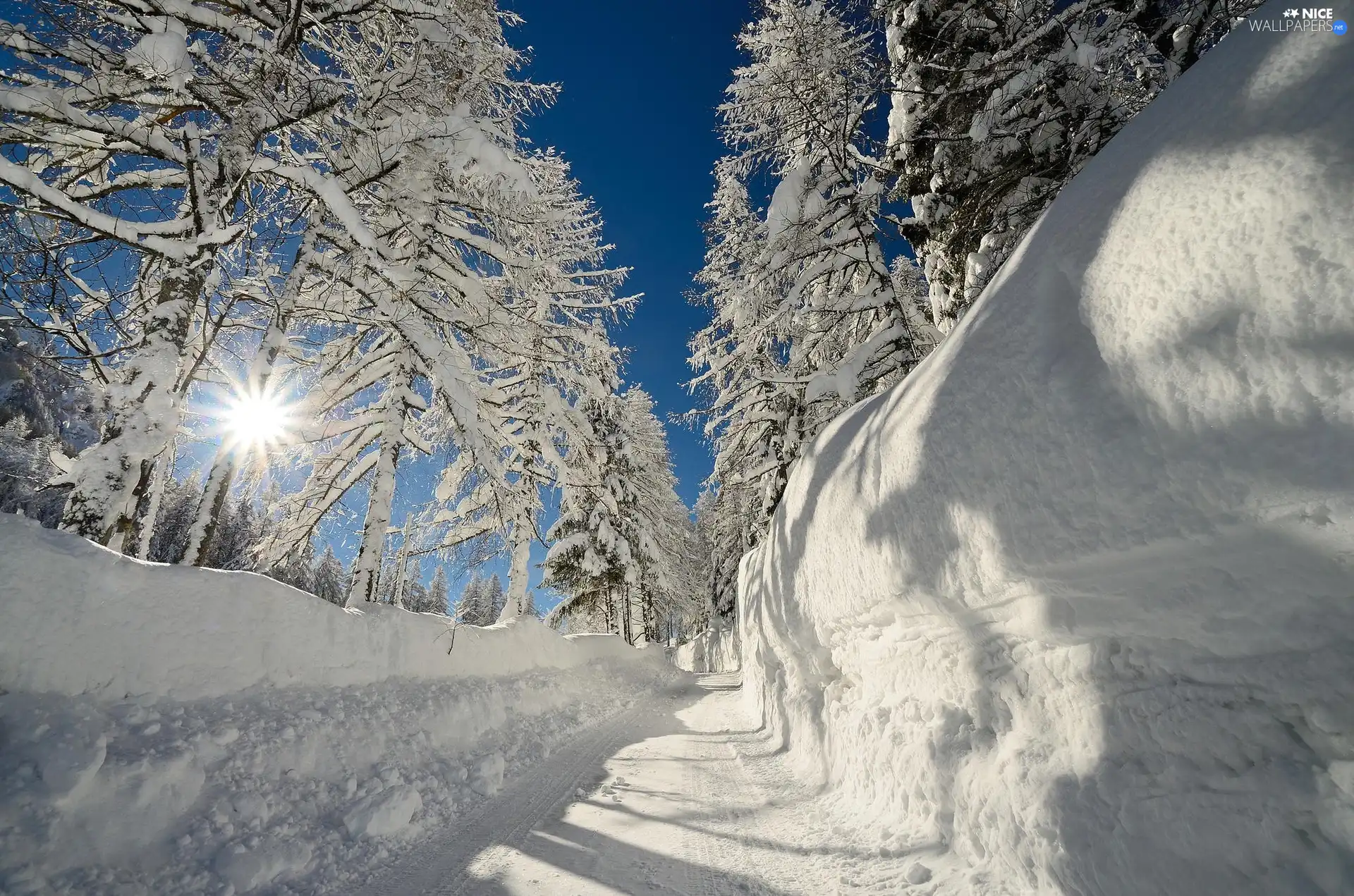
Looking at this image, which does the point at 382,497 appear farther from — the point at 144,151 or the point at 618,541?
A: the point at 618,541

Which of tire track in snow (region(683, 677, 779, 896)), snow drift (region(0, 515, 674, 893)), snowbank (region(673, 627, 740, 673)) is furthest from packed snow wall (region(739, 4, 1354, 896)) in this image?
snowbank (region(673, 627, 740, 673))

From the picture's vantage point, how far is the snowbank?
2120 cm

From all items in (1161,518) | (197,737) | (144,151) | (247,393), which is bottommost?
(197,737)

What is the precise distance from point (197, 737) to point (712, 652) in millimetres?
24348

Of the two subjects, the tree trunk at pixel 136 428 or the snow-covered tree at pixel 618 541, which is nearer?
the tree trunk at pixel 136 428

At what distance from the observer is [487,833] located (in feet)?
12.4

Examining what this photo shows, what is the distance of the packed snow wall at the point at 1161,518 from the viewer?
1408 mm

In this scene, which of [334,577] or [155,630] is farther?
[334,577]

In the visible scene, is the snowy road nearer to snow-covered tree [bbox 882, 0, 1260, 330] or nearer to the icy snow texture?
the icy snow texture

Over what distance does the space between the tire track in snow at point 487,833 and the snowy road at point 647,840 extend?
12 mm

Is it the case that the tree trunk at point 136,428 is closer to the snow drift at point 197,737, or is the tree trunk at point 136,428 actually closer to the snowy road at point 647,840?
the snow drift at point 197,737

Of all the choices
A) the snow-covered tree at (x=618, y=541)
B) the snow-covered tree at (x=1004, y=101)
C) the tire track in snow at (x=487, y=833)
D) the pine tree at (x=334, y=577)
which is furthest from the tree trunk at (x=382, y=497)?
the pine tree at (x=334, y=577)

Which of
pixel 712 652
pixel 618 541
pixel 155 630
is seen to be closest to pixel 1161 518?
pixel 155 630

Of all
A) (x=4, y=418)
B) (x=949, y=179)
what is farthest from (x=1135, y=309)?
(x=4, y=418)
